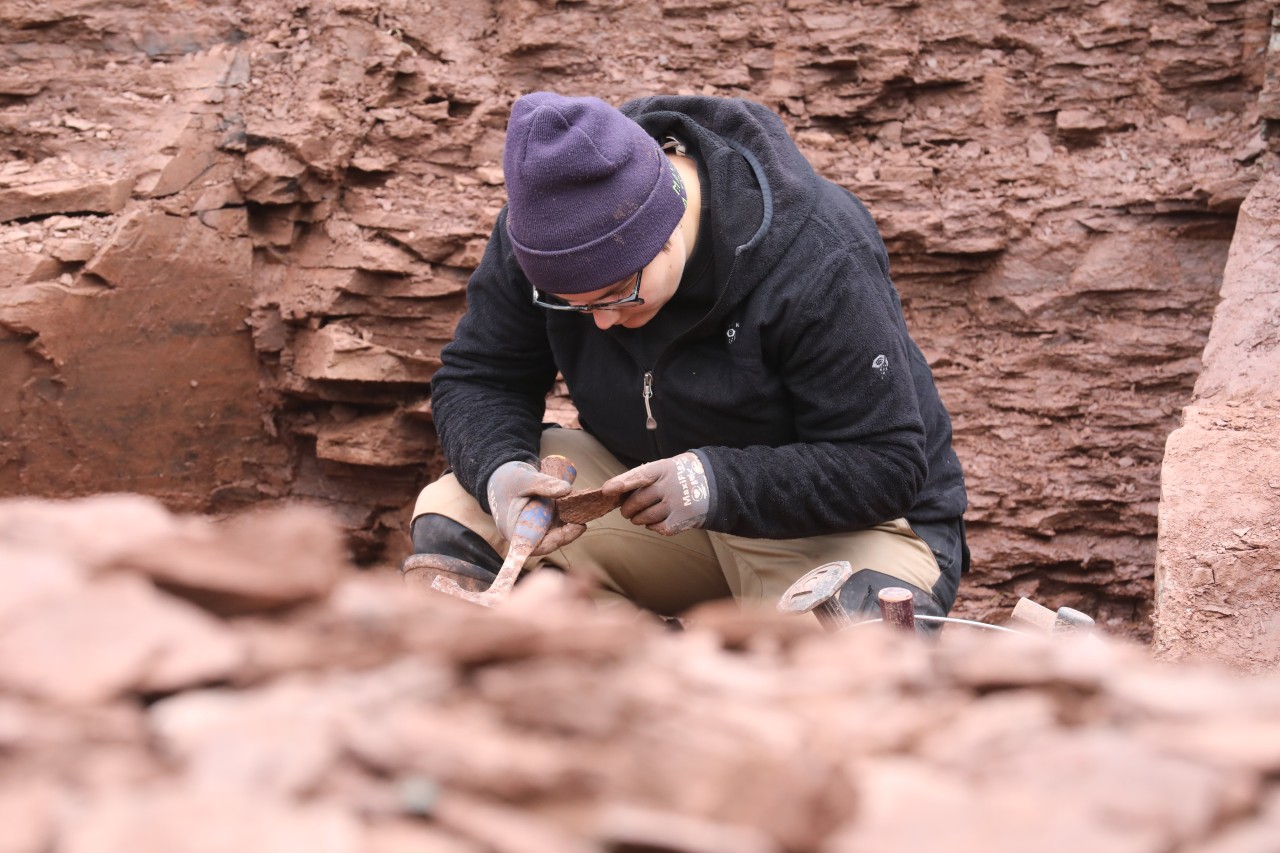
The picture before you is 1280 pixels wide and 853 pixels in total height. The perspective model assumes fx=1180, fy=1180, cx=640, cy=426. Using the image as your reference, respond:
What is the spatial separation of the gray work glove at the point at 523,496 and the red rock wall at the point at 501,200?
5.97ft

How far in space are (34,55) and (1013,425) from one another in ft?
12.4

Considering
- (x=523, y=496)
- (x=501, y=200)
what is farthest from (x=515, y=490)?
(x=501, y=200)

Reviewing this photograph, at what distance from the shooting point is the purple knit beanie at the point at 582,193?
2.30m

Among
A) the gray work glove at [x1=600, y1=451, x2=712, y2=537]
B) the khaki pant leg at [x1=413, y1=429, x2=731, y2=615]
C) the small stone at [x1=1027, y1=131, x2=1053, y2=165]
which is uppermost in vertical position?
the small stone at [x1=1027, y1=131, x2=1053, y2=165]

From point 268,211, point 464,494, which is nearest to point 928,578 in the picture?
point 464,494

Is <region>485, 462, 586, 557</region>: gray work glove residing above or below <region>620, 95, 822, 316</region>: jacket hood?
below

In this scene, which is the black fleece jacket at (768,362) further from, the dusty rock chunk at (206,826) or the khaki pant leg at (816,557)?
the dusty rock chunk at (206,826)

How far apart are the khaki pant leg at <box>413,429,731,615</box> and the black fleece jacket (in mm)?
148

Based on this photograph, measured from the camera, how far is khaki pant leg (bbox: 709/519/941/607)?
2816 mm

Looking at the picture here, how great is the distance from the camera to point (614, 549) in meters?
3.02

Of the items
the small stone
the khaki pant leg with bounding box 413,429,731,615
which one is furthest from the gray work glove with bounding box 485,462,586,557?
the small stone

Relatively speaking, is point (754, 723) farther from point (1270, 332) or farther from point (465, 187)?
point (465, 187)

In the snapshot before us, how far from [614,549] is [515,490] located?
17.7 inches

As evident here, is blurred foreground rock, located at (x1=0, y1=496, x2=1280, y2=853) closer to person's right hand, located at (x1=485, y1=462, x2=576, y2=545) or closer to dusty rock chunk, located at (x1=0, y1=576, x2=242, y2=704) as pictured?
dusty rock chunk, located at (x1=0, y1=576, x2=242, y2=704)
